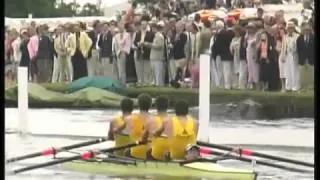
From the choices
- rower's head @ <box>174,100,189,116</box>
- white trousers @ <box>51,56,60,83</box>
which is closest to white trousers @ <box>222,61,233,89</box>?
rower's head @ <box>174,100,189,116</box>

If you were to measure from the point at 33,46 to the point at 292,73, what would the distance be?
73 centimetres

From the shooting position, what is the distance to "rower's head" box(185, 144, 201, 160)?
188cm

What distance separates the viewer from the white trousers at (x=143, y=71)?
1872 mm

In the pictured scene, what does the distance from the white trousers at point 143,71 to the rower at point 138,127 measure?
0.21 ft

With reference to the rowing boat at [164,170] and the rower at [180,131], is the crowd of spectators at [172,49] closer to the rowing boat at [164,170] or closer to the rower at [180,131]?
the rower at [180,131]

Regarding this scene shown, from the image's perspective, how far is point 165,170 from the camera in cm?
188

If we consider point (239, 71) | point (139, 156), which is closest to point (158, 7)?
point (239, 71)

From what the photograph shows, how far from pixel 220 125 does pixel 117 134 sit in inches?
11.4

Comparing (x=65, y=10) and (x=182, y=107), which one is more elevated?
(x=65, y=10)

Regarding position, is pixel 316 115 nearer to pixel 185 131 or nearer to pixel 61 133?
pixel 185 131

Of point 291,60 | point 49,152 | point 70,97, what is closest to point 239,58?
point 291,60

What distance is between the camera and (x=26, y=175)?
1.91 meters

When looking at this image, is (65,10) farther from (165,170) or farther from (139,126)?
(165,170)

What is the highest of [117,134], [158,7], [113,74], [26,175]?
[158,7]
